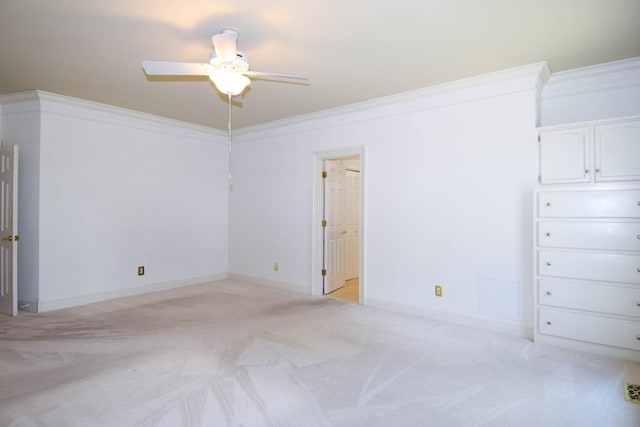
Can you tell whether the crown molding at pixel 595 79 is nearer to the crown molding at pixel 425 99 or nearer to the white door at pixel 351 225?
the crown molding at pixel 425 99

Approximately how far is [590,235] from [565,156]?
71 cm

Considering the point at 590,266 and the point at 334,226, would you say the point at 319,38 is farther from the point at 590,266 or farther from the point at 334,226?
the point at 334,226

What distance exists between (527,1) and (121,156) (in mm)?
4798

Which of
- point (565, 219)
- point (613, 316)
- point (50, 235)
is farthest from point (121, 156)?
point (613, 316)

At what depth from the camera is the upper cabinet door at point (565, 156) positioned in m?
2.97

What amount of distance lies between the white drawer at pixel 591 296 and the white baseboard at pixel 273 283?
2942mm

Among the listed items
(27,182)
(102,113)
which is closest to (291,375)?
(27,182)

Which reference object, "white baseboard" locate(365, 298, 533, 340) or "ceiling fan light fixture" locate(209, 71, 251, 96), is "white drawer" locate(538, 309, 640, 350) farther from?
"ceiling fan light fixture" locate(209, 71, 251, 96)

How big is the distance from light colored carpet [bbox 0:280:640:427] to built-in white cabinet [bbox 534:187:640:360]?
201 mm

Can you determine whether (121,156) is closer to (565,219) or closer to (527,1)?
(527,1)

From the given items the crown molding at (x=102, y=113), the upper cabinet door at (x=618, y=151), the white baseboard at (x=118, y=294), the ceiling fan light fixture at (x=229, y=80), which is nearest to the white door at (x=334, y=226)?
the white baseboard at (x=118, y=294)

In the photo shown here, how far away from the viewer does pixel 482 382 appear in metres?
2.47

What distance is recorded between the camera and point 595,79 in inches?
129

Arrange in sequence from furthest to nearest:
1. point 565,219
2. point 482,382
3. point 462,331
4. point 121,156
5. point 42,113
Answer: point 121,156, point 42,113, point 462,331, point 565,219, point 482,382
